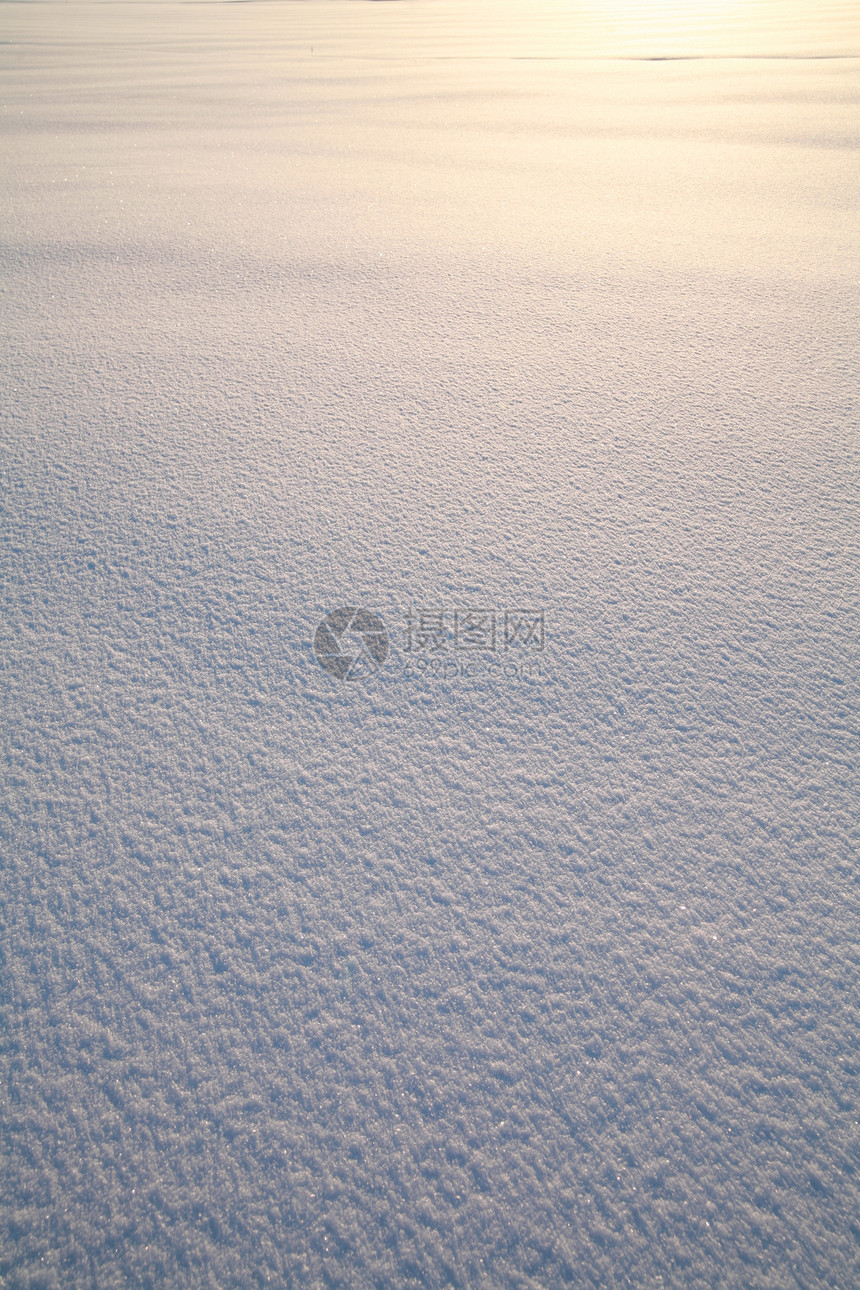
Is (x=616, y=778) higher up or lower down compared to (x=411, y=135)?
lower down

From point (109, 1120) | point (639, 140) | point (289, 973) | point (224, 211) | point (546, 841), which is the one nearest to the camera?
point (109, 1120)

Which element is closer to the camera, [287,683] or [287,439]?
[287,683]

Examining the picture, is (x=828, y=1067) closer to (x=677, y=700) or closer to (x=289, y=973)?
(x=677, y=700)

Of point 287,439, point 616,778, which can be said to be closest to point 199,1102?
point 616,778

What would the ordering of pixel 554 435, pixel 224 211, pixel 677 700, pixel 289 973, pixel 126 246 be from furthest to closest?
pixel 224 211 < pixel 126 246 < pixel 554 435 < pixel 677 700 < pixel 289 973

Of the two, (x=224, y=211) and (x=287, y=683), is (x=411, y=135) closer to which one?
(x=224, y=211)

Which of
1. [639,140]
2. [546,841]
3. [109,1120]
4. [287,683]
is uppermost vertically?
[639,140]
